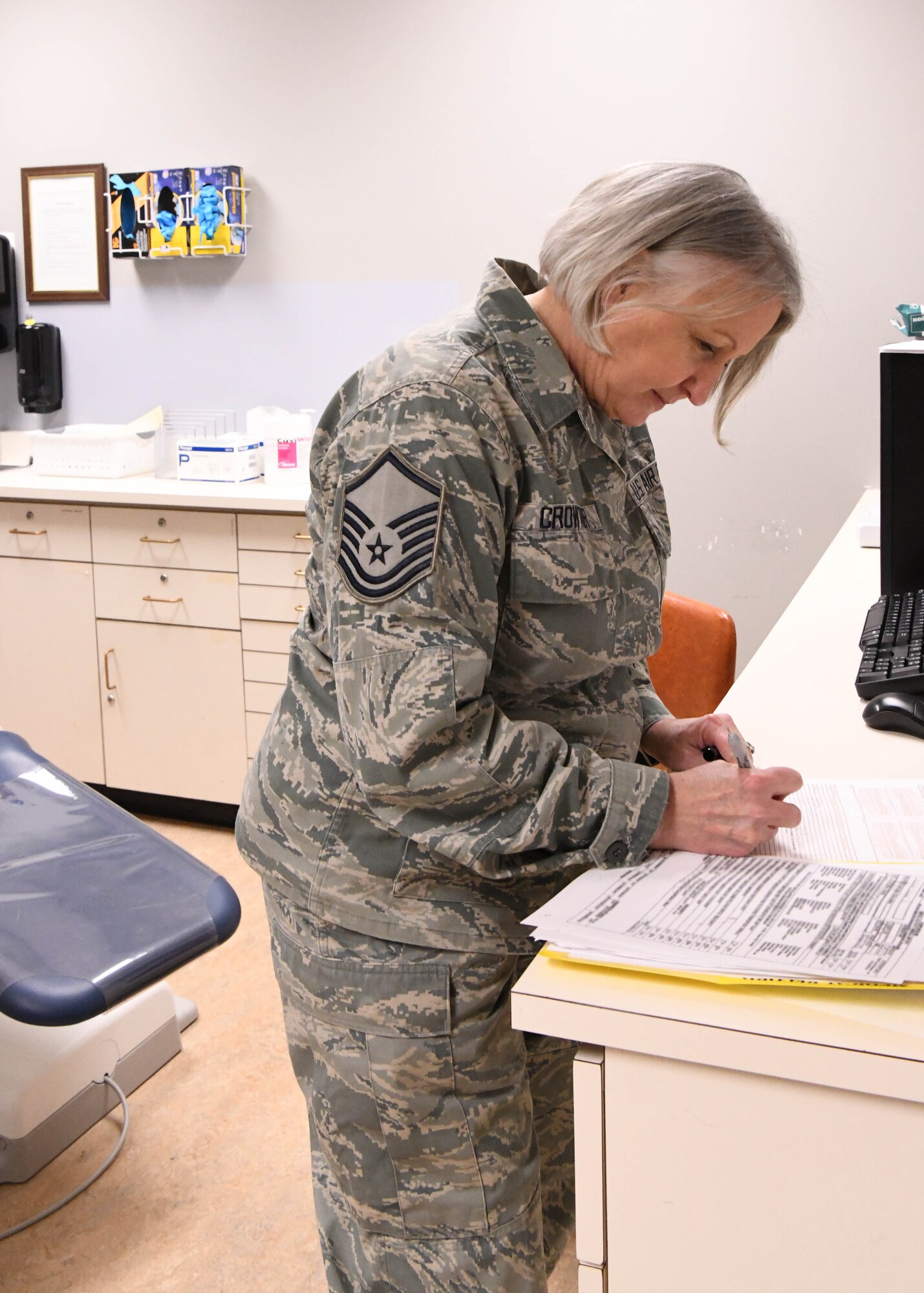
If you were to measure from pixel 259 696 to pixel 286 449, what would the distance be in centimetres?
71

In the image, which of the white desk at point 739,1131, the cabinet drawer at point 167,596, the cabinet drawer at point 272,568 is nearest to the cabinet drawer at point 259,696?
the cabinet drawer at point 167,596

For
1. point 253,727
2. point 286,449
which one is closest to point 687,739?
point 253,727

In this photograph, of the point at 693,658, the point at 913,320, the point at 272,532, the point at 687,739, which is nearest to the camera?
the point at 687,739

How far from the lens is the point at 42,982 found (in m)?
1.74

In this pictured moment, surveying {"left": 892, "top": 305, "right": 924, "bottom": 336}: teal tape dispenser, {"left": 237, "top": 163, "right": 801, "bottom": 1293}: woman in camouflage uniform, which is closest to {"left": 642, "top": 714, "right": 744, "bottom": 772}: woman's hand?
{"left": 237, "top": 163, "right": 801, "bottom": 1293}: woman in camouflage uniform

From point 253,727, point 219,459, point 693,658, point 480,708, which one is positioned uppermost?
point 219,459

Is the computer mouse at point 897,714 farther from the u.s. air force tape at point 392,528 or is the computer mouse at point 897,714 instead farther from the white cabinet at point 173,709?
the white cabinet at point 173,709

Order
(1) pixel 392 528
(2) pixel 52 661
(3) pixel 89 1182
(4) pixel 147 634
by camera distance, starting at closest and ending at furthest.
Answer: (1) pixel 392 528, (3) pixel 89 1182, (4) pixel 147 634, (2) pixel 52 661

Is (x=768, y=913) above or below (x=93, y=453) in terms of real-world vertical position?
below

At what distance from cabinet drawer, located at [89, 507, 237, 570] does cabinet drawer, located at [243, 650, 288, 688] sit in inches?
9.8

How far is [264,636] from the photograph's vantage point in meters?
3.26

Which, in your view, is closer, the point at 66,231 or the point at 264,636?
the point at 264,636

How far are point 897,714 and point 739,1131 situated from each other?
2.48 feet

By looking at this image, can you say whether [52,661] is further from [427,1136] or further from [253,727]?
[427,1136]
